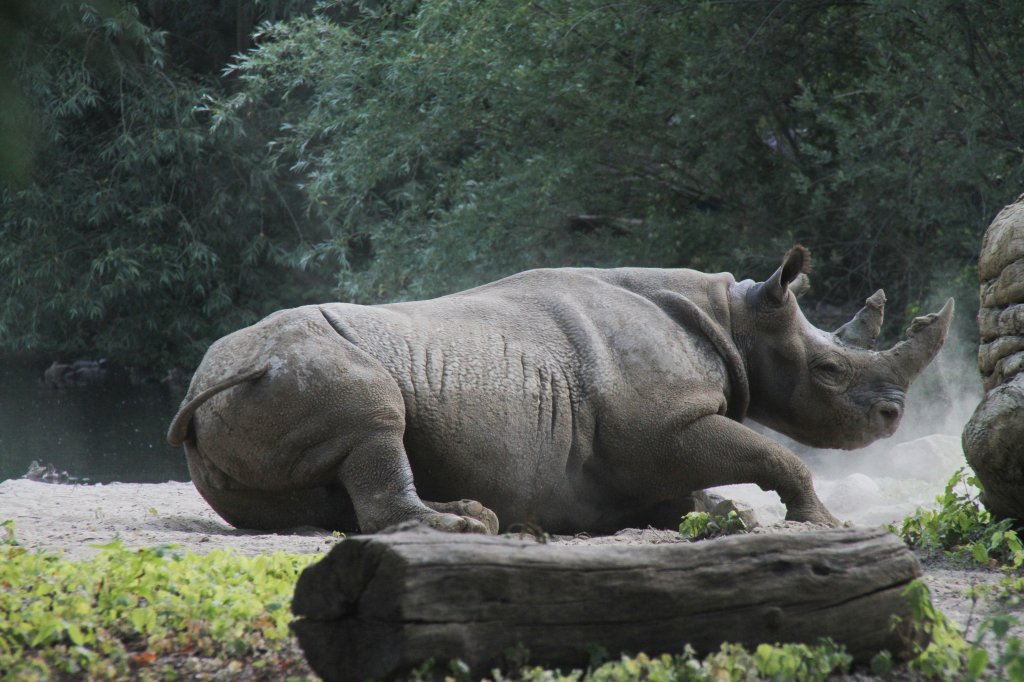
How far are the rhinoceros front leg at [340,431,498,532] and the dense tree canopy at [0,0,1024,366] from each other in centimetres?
481

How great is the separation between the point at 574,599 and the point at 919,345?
397cm

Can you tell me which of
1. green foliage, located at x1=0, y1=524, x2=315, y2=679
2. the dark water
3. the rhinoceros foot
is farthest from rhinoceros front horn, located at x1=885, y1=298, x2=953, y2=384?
the dark water

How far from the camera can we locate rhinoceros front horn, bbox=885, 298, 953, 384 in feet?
20.4

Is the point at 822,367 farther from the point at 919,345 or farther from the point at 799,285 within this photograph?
the point at 799,285

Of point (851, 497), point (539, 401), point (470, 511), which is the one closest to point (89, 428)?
point (851, 497)

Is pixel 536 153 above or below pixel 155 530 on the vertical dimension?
above

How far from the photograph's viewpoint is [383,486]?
4969mm

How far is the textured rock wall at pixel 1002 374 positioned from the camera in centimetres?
463

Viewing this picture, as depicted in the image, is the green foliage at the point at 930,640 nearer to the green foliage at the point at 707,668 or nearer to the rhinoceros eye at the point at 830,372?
the green foliage at the point at 707,668

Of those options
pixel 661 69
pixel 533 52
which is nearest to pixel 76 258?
pixel 533 52

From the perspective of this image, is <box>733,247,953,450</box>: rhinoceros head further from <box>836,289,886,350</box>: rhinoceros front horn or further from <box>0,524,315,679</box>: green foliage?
<box>0,524,315,679</box>: green foliage

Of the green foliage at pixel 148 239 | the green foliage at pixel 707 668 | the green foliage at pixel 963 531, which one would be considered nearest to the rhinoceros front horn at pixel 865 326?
the green foliage at pixel 963 531

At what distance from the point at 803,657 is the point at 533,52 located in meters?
9.82

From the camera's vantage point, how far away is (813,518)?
18.7 ft
